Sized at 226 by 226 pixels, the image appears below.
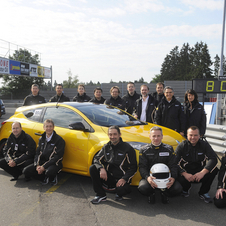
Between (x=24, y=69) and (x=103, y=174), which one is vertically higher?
(x=24, y=69)

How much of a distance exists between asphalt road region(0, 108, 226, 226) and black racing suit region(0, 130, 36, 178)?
19.1 inches

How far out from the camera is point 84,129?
14.0ft

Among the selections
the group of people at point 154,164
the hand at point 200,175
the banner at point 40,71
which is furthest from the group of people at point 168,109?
the banner at point 40,71

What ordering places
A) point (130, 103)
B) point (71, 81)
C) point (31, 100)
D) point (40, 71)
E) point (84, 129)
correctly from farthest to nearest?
point (71, 81) < point (40, 71) < point (31, 100) < point (130, 103) < point (84, 129)

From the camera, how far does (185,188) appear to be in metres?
3.79

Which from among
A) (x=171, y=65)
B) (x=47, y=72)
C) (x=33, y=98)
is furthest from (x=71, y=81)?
(x=33, y=98)

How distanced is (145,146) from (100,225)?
1311mm

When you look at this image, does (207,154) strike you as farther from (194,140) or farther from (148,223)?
(148,223)

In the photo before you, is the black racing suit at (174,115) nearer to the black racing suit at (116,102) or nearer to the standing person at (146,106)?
the standing person at (146,106)

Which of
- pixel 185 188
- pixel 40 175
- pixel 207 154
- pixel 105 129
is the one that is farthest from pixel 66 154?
pixel 207 154

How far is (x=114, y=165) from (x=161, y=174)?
75cm

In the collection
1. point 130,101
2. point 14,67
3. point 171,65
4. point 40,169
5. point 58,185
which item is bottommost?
point 58,185

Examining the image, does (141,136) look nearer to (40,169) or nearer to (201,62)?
(40,169)

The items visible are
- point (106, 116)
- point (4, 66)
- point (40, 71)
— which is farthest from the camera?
point (40, 71)
